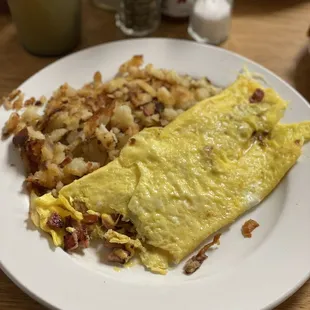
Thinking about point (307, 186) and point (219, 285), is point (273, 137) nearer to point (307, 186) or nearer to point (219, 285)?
point (307, 186)

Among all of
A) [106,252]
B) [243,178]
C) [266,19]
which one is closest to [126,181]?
[106,252]

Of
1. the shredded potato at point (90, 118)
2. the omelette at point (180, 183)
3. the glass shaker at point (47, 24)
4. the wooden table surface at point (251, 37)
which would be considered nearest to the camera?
the omelette at point (180, 183)

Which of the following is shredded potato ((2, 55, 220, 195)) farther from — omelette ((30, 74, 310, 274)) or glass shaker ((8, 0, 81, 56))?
glass shaker ((8, 0, 81, 56))

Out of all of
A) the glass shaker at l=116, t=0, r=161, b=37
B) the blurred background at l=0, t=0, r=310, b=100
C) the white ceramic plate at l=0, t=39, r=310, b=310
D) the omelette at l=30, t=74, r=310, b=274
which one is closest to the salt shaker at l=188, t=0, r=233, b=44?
the blurred background at l=0, t=0, r=310, b=100

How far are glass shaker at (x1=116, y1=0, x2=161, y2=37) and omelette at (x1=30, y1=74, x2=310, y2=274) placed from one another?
56 centimetres

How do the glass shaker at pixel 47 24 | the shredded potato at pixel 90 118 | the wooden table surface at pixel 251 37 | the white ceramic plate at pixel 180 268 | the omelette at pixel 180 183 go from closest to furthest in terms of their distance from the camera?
the white ceramic plate at pixel 180 268 < the omelette at pixel 180 183 < the shredded potato at pixel 90 118 < the glass shaker at pixel 47 24 < the wooden table surface at pixel 251 37

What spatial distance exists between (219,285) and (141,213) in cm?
24

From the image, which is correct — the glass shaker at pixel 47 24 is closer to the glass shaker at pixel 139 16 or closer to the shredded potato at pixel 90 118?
the glass shaker at pixel 139 16

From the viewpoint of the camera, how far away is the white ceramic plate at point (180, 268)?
100 cm

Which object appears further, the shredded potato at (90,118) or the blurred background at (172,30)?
the blurred background at (172,30)

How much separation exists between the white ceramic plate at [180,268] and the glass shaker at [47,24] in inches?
16.3

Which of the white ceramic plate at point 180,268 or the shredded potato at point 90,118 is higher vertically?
the shredded potato at point 90,118

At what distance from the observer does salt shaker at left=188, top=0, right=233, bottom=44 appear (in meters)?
1.75

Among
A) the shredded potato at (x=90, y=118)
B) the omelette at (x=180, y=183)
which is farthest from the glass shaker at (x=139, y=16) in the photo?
the omelette at (x=180, y=183)
